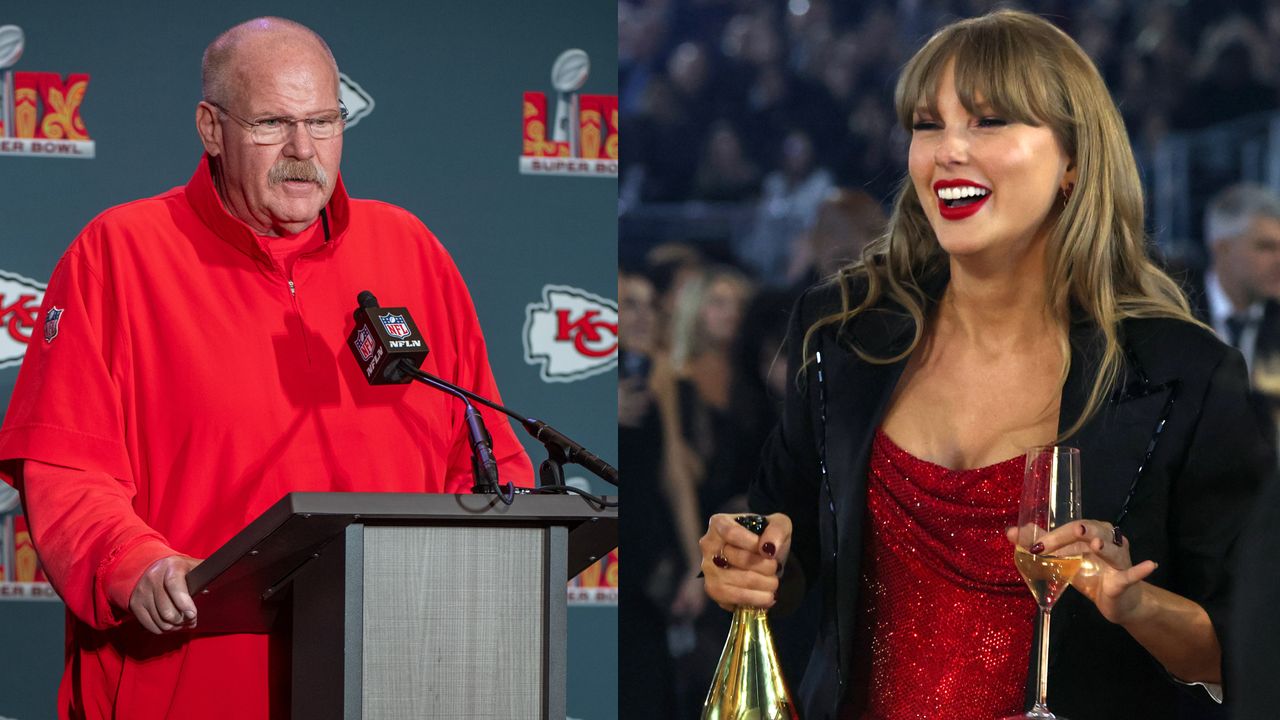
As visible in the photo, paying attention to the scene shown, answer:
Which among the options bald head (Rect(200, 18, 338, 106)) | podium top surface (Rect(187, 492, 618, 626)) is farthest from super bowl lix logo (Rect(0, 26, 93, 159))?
podium top surface (Rect(187, 492, 618, 626))

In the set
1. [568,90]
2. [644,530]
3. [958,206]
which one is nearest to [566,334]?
[568,90]

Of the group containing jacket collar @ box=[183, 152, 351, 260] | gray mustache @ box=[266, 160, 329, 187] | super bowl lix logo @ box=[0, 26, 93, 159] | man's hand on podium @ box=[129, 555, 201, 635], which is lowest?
man's hand on podium @ box=[129, 555, 201, 635]

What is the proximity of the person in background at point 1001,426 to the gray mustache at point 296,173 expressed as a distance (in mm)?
1956

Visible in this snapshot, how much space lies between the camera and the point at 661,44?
145 cm

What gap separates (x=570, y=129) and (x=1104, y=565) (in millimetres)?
3039

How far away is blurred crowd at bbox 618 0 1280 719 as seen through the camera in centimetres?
140

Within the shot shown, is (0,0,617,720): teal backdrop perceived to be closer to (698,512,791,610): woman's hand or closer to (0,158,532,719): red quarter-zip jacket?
(0,158,532,719): red quarter-zip jacket

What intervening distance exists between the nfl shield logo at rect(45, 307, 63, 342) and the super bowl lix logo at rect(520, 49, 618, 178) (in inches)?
61.0

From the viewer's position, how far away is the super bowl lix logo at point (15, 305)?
146 inches

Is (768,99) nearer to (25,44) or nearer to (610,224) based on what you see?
(610,224)

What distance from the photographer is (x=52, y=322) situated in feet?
9.33

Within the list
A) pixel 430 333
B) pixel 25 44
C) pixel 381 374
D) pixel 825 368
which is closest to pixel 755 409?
pixel 825 368

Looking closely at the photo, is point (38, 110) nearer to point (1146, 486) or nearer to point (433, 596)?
point (433, 596)

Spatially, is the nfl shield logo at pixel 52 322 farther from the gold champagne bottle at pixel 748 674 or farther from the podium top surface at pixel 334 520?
the gold champagne bottle at pixel 748 674
